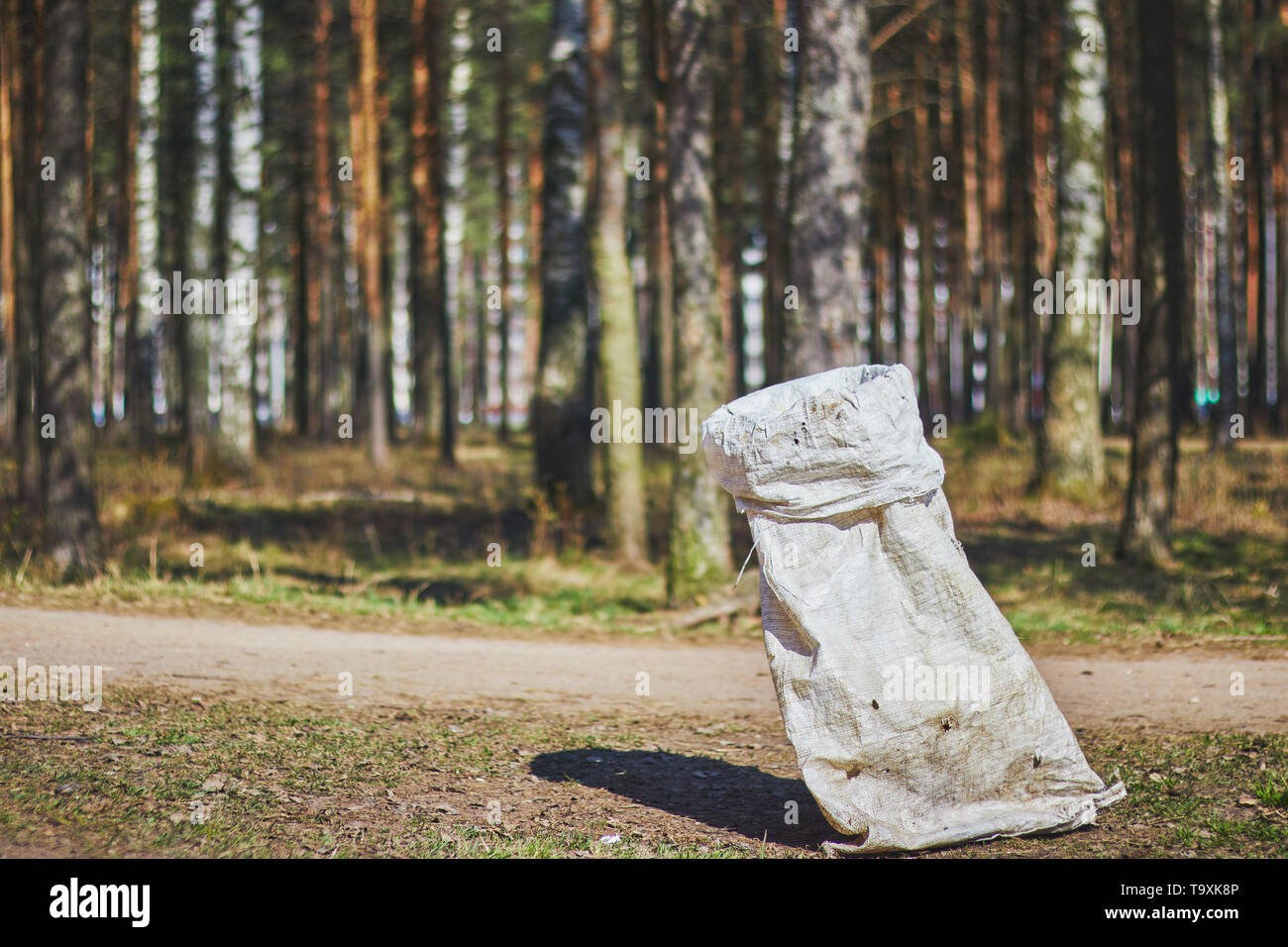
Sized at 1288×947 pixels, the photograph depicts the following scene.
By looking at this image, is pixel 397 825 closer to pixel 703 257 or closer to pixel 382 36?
pixel 703 257

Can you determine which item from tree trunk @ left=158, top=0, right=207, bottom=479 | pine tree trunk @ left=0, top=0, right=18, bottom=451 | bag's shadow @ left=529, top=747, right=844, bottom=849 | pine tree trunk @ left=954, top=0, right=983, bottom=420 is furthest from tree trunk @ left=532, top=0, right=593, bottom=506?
pine tree trunk @ left=954, top=0, right=983, bottom=420

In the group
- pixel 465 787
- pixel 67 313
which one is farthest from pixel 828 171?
pixel 67 313

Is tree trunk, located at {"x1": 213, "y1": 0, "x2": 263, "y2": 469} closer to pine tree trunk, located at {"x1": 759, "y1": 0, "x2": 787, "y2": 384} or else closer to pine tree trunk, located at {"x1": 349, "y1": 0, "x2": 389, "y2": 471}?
pine tree trunk, located at {"x1": 349, "y1": 0, "x2": 389, "y2": 471}

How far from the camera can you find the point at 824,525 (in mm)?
4398

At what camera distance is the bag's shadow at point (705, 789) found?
186 inches

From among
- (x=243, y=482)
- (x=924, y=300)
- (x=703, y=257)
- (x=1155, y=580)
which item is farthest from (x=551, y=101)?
(x=924, y=300)

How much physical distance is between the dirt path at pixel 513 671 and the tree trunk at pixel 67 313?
5.13ft

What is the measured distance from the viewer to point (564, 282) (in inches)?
570

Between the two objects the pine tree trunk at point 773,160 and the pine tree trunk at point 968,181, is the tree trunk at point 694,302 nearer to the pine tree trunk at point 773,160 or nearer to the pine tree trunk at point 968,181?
the pine tree trunk at point 773,160

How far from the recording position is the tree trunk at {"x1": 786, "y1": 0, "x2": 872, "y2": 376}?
9.13 metres

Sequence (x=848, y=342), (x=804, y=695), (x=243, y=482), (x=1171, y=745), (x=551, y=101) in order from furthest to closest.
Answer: (x=243, y=482) < (x=551, y=101) < (x=848, y=342) < (x=1171, y=745) < (x=804, y=695)

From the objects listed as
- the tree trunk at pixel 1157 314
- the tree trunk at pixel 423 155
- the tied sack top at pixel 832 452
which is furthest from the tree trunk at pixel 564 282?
the tied sack top at pixel 832 452

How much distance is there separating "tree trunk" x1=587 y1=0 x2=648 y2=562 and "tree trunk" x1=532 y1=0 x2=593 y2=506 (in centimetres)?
275

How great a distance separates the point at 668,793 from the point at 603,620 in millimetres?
4278
